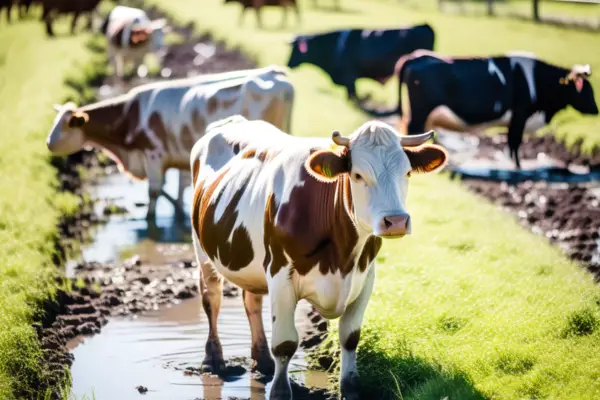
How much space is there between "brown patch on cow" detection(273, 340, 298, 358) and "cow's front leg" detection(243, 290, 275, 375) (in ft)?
3.69

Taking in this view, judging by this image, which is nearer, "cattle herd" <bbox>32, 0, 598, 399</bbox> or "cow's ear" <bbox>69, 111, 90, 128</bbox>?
"cattle herd" <bbox>32, 0, 598, 399</bbox>

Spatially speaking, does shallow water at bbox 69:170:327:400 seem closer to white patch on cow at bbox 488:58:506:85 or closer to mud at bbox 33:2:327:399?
mud at bbox 33:2:327:399

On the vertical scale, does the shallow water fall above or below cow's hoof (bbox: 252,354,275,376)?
below

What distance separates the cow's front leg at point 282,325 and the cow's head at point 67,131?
22.4 ft

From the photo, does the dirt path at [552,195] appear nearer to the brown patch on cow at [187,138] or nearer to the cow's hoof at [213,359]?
the cow's hoof at [213,359]

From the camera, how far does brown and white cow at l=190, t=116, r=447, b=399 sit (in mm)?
6617

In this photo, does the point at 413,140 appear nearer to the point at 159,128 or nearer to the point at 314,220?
the point at 314,220

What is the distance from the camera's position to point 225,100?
13188 millimetres

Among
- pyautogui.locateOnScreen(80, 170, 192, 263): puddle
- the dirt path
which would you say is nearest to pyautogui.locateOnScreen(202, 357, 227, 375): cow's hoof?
the dirt path

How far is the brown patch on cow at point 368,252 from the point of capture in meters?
6.97

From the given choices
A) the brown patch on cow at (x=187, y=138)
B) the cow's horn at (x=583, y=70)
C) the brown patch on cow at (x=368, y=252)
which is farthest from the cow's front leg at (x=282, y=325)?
the cow's horn at (x=583, y=70)

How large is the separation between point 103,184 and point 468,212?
18.0 feet

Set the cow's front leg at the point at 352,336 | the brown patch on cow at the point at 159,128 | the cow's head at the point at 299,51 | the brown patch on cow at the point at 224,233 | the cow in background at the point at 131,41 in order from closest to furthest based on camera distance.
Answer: the cow's front leg at the point at 352,336, the brown patch on cow at the point at 224,233, the brown patch on cow at the point at 159,128, the cow's head at the point at 299,51, the cow in background at the point at 131,41

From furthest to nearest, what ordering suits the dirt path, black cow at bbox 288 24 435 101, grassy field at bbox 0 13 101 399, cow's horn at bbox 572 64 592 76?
black cow at bbox 288 24 435 101, cow's horn at bbox 572 64 592 76, the dirt path, grassy field at bbox 0 13 101 399
